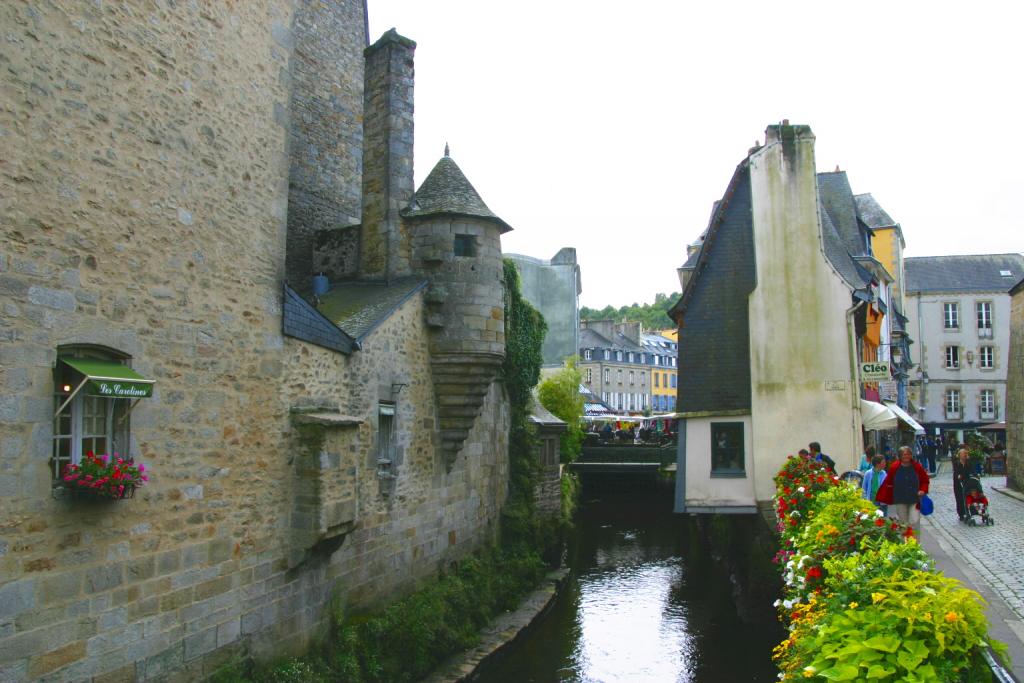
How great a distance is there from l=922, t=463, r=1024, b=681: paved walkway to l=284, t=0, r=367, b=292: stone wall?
438 inches

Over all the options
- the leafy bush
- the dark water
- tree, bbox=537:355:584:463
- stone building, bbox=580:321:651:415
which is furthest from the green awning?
stone building, bbox=580:321:651:415

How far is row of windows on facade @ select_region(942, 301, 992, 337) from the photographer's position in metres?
44.9

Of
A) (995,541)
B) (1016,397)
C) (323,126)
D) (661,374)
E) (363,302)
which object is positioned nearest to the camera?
(995,541)

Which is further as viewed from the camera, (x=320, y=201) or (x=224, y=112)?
(x=320, y=201)

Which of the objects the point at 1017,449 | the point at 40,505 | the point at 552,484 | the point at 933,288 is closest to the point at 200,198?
the point at 40,505

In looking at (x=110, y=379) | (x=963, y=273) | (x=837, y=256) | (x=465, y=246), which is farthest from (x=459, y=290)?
(x=963, y=273)

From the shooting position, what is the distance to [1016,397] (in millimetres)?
20781

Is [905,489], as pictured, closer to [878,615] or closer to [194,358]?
[878,615]

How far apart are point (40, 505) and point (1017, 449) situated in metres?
21.3

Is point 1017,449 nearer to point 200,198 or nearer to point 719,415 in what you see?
point 719,415

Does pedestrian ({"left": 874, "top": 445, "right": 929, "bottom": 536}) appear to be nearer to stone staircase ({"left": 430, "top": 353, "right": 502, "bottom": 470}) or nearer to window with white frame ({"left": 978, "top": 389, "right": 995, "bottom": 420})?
stone staircase ({"left": 430, "top": 353, "right": 502, "bottom": 470})

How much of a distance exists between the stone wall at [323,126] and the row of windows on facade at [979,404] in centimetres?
3975

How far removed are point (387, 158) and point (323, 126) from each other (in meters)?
3.48

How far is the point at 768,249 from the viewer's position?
16.3 meters
